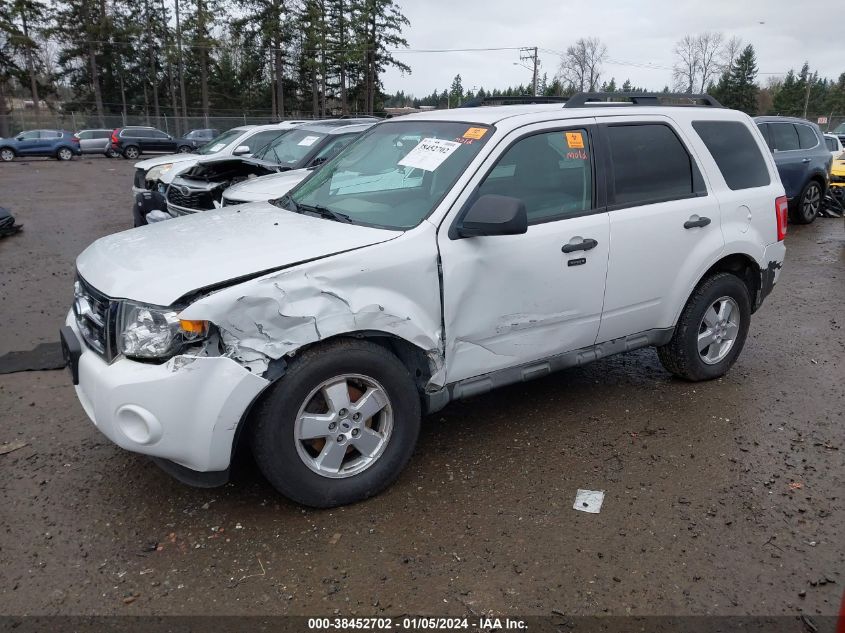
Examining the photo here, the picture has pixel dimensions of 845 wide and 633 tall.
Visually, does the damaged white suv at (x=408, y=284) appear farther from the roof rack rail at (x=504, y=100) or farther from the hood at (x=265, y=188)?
the hood at (x=265, y=188)

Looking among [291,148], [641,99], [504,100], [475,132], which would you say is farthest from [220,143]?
[475,132]

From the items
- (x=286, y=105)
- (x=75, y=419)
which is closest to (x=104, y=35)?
(x=286, y=105)

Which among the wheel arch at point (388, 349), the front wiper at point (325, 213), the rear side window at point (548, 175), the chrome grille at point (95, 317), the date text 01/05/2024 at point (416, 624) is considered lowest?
the date text 01/05/2024 at point (416, 624)

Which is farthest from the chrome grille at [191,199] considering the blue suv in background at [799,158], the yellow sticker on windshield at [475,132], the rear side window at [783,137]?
the rear side window at [783,137]

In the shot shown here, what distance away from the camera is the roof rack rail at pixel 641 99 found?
4.11 m

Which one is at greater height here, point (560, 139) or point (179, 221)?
point (560, 139)

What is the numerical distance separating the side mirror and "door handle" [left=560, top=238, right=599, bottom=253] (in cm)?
52

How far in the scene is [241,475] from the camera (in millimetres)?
3488

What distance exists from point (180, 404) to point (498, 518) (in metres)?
1.58

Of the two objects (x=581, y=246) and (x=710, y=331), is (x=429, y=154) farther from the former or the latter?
(x=710, y=331)

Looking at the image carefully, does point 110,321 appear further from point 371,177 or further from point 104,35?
point 104,35

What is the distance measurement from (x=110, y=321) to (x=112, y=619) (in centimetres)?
121

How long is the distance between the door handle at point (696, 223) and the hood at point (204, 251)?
206 centimetres

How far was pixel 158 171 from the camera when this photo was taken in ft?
33.8
